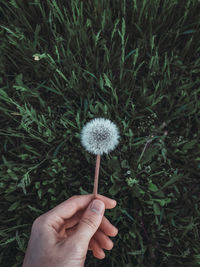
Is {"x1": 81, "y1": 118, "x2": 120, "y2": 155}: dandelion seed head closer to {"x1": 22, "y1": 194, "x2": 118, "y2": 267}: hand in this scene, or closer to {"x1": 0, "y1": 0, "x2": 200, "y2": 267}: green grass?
{"x1": 0, "y1": 0, "x2": 200, "y2": 267}: green grass

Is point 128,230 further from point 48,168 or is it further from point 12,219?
point 12,219

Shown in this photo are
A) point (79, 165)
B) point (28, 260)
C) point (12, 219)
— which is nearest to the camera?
point (28, 260)

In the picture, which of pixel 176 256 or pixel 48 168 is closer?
pixel 176 256

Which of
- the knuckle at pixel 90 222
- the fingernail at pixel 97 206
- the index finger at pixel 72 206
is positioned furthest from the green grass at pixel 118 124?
the knuckle at pixel 90 222

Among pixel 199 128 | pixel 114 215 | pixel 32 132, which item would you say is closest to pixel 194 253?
pixel 114 215

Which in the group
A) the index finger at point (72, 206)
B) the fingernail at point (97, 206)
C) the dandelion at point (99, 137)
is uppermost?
the dandelion at point (99, 137)

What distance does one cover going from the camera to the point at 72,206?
60.3 inches

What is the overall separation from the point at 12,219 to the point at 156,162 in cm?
122

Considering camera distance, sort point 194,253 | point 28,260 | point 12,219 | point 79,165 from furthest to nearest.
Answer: point 79,165, point 12,219, point 194,253, point 28,260

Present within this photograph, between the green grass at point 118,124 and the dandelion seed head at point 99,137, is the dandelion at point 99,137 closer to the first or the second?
the dandelion seed head at point 99,137

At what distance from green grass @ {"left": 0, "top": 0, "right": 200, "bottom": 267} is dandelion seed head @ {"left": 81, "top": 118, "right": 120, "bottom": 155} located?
17 centimetres

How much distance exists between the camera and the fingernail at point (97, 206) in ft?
4.64

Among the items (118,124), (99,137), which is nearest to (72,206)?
(99,137)

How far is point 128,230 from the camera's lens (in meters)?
1.74
